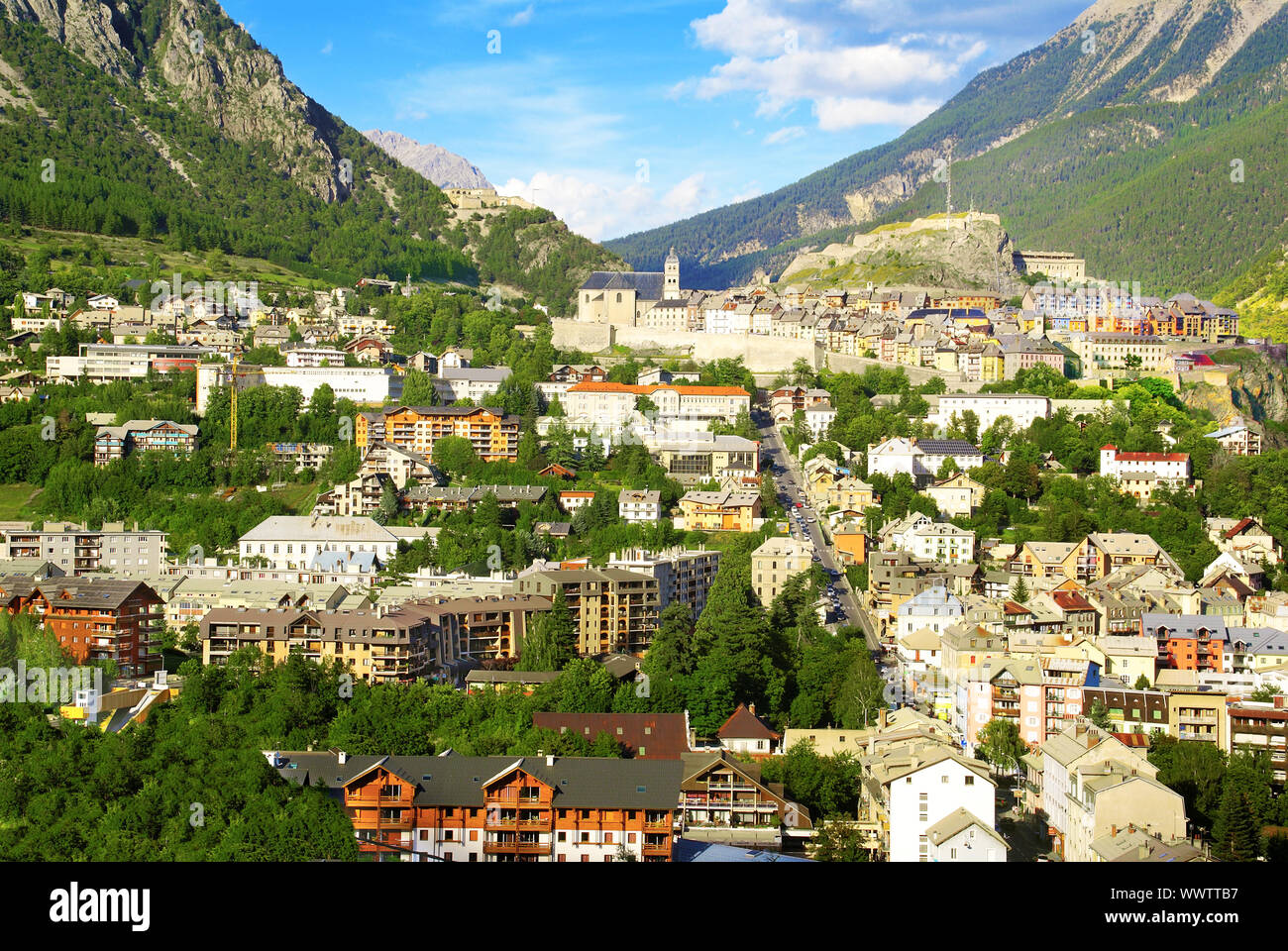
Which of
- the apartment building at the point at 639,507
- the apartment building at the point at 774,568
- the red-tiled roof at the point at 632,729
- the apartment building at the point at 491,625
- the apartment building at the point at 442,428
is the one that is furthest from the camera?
the apartment building at the point at 442,428

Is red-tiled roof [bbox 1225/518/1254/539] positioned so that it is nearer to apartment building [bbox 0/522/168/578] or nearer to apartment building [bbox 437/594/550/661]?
apartment building [bbox 437/594/550/661]

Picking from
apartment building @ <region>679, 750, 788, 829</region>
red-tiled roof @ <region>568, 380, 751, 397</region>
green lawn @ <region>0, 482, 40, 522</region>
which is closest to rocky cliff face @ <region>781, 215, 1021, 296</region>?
red-tiled roof @ <region>568, 380, 751, 397</region>

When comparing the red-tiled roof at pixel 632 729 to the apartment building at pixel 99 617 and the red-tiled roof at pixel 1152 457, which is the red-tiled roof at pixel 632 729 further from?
the red-tiled roof at pixel 1152 457

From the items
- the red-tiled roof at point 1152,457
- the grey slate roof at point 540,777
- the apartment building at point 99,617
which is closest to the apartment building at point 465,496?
the apartment building at point 99,617

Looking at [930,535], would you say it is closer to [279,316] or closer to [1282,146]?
[279,316]

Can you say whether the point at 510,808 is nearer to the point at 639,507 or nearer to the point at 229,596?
the point at 229,596
